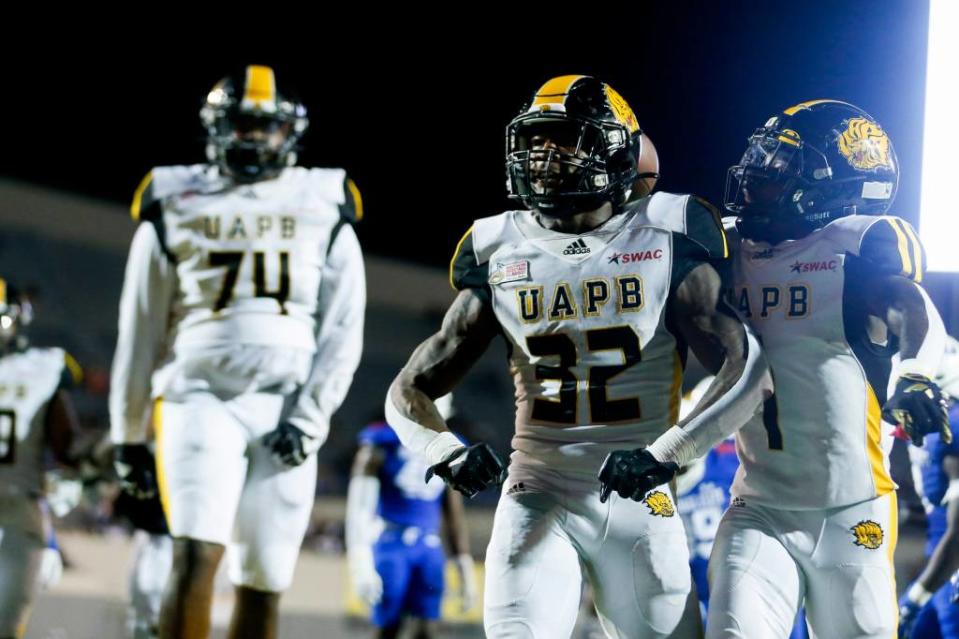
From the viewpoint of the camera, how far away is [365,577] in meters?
4.93

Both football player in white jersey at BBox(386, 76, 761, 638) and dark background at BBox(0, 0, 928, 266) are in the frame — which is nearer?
football player in white jersey at BBox(386, 76, 761, 638)

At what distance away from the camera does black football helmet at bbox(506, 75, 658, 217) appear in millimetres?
2668

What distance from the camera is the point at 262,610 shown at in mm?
3154

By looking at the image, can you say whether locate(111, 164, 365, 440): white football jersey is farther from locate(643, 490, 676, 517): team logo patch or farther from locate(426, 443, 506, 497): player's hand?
locate(643, 490, 676, 517): team logo patch

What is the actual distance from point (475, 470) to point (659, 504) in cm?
40

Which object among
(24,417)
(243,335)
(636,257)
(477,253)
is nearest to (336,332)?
(243,335)

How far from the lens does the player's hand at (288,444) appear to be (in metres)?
3.19

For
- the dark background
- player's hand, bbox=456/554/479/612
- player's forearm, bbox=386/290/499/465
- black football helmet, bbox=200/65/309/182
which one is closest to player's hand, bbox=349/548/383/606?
player's hand, bbox=456/554/479/612

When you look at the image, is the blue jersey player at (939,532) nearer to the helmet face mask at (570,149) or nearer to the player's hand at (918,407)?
the player's hand at (918,407)

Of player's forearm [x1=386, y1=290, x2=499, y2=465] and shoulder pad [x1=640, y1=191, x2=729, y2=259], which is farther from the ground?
shoulder pad [x1=640, y1=191, x2=729, y2=259]

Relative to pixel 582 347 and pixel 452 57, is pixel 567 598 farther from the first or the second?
pixel 452 57

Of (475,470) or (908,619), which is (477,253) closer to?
(475,470)

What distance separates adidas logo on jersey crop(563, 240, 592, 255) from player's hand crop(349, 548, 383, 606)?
2602 millimetres

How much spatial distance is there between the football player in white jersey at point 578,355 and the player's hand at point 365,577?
2.38 meters
